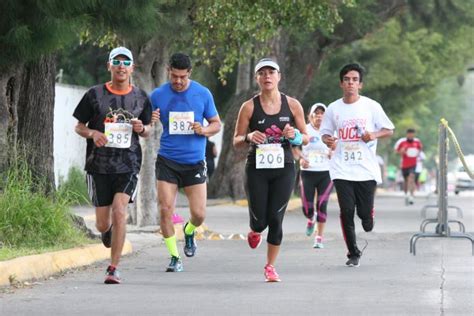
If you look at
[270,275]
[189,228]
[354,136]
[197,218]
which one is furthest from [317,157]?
[270,275]

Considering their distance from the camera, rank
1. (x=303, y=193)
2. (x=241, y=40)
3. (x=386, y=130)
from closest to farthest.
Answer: (x=386, y=130), (x=303, y=193), (x=241, y=40)

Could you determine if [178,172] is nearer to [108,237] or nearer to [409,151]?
[108,237]

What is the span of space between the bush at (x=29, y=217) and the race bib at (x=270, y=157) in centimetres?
248

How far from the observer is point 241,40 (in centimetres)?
2106

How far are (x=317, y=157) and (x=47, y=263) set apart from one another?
5.43m

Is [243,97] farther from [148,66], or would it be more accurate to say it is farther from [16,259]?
[16,259]

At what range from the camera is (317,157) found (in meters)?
16.7

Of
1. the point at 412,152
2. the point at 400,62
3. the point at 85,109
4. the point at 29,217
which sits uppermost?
the point at 400,62

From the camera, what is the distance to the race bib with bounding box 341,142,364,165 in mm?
13109

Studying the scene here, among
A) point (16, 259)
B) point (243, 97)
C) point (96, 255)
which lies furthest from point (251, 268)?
point (243, 97)

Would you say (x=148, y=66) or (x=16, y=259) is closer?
(x=16, y=259)

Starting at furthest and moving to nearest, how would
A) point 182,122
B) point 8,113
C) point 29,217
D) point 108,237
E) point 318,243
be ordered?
point 318,243
point 8,113
point 29,217
point 182,122
point 108,237

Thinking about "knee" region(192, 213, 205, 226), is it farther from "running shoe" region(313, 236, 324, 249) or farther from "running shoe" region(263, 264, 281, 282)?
"running shoe" region(313, 236, 324, 249)

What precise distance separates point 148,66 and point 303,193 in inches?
136
